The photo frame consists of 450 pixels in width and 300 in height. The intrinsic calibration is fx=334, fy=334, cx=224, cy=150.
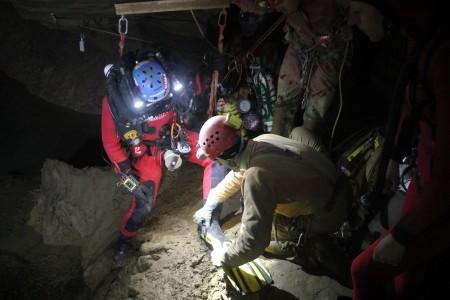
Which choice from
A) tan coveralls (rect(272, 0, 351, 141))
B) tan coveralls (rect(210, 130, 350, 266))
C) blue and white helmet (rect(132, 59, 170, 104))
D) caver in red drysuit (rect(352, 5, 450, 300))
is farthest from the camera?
blue and white helmet (rect(132, 59, 170, 104))

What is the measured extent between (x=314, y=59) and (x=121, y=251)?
298 centimetres

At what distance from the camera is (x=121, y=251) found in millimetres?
3760

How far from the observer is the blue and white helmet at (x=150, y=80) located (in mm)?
3457

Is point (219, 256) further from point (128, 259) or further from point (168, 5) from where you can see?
point (168, 5)

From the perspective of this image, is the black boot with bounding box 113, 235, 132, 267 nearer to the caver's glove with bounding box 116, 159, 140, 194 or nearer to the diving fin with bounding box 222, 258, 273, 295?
the caver's glove with bounding box 116, 159, 140, 194

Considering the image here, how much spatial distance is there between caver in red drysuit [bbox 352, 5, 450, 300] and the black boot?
2541 mm

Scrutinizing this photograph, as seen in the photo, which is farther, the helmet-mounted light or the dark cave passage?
the dark cave passage

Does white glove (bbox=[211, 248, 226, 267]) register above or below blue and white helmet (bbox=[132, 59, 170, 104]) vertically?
below

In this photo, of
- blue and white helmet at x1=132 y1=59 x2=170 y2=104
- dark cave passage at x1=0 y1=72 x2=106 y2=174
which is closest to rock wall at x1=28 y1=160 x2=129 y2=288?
dark cave passage at x1=0 y1=72 x2=106 y2=174

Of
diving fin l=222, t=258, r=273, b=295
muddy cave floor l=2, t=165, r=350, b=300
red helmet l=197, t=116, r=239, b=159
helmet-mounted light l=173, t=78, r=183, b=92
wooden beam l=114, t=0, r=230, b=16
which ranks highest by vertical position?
wooden beam l=114, t=0, r=230, b=16

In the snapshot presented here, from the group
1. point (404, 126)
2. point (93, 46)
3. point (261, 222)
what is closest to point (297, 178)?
point (261, 222)

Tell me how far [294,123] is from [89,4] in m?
3.84

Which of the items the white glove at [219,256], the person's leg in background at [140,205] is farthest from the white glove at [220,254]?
the person's leg in background at [140,205]

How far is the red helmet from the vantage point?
2.48 meters
